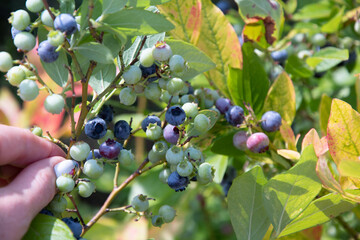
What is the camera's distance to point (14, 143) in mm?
414

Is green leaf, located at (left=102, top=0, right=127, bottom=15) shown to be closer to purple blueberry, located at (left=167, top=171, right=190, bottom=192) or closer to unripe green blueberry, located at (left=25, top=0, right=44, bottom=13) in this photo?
unripe green blueberry, located at (left=25, top=0, right=44, bottom=13)

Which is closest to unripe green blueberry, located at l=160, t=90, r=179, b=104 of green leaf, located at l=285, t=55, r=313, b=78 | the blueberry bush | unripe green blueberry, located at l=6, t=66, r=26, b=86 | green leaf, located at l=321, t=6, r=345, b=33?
the blueberry bush

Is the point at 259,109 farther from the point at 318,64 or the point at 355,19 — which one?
the point at 355,19

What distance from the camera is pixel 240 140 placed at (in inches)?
25.9

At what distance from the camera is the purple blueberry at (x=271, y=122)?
636mm

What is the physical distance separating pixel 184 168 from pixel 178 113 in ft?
0.23

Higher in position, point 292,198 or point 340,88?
point 292,198

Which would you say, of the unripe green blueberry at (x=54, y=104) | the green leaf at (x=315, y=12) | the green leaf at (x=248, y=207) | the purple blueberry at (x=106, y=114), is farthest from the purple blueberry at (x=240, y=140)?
the green leaf at (x=315, y=12)

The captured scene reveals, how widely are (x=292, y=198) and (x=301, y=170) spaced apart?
0.04 metres

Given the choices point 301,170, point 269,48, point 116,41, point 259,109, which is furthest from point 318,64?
point 116,41

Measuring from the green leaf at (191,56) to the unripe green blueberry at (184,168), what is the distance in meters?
0.14

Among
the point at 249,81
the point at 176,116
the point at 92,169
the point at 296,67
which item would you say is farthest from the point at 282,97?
the point at 92,169

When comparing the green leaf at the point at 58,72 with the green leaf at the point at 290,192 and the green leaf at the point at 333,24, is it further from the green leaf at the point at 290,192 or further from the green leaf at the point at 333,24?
the green leaf at the point at 333,24

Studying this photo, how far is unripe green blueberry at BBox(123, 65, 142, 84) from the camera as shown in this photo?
0.46 metres
